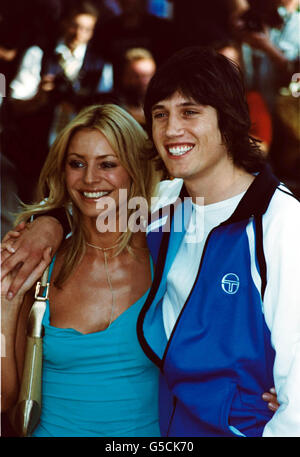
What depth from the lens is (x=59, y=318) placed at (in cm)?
178

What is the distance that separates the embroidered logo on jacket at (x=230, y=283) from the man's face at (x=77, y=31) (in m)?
2.48

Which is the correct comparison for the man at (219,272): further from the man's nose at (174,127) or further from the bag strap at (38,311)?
the bag strap at (38,311)

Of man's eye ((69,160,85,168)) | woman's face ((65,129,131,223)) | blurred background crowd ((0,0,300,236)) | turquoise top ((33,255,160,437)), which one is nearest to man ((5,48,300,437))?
turquoise top ((33,255,160,437))

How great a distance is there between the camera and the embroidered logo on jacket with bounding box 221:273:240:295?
1.41m

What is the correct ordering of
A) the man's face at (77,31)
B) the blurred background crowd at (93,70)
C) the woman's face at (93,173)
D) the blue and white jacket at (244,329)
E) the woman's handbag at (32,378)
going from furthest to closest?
the man's face at (77,31) → the blurred background crowd at (93,70) → the woman's face at (93,173) → the woman's handbag at (32,378) → the blue and white jacket at (244,329)

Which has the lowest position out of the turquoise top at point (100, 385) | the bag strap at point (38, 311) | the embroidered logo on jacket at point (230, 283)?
the turquoise top at point (100, 385)

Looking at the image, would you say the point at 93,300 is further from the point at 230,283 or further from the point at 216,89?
the point at 216,89

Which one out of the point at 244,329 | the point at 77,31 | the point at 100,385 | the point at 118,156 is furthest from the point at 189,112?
the point at 77,31

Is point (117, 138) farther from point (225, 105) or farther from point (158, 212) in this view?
point (225, 105)

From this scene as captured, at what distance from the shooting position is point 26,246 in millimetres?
1756

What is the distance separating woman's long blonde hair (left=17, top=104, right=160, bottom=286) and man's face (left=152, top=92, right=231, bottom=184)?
0.96ft

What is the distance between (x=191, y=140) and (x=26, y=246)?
68 centimetres

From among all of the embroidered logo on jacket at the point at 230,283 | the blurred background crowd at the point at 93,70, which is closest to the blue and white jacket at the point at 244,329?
the embroidered logo on jacket at the point at 230,283

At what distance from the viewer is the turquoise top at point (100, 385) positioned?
5.57ft
